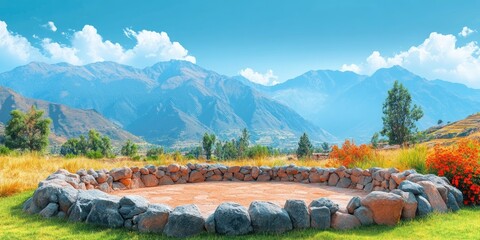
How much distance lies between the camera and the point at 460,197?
722cm

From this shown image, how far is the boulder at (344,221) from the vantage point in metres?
5.75

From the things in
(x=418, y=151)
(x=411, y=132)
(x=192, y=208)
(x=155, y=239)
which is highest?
(x=411, y=132)

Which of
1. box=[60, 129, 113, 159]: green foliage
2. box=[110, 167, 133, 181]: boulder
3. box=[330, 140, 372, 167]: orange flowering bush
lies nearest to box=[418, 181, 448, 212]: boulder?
box=[330, 140, 372, 167]: orange flowering bush

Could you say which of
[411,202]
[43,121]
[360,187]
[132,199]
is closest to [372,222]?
[411,202]

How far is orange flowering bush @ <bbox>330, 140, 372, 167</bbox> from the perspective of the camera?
1301cm

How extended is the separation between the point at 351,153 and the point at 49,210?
10.1 meters

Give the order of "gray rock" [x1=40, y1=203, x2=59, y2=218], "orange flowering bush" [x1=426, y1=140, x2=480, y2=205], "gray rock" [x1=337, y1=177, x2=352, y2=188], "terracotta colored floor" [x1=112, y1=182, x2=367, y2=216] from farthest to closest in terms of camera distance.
A: 1. "gray rock" [x1=337, y1=177, x2=352, y2=188]
2. "terracotta colored floor" [x1=112, y1=182, x2=367, y2=216]
3. "orange flowering bush" [x1=426, y1=140, x2=480, y2=205]
4. "gray rock" [x1=40, y1=203, x2=59, y2=218]

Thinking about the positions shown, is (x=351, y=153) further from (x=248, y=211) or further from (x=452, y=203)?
(x=248, y=211)

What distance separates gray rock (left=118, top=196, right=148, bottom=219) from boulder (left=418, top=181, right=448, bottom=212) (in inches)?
195

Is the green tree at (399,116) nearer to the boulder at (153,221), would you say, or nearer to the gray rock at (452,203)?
the gray rock at (452,203)

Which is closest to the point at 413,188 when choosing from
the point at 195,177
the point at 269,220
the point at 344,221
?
the point at 344,221

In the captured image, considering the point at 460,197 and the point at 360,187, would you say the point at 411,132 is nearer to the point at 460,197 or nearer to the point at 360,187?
the point at 360,187

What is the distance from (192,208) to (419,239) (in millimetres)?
3258

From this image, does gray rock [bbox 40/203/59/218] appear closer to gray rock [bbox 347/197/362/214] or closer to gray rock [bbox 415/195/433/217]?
gray rock [bbox 347/197/362/214]
